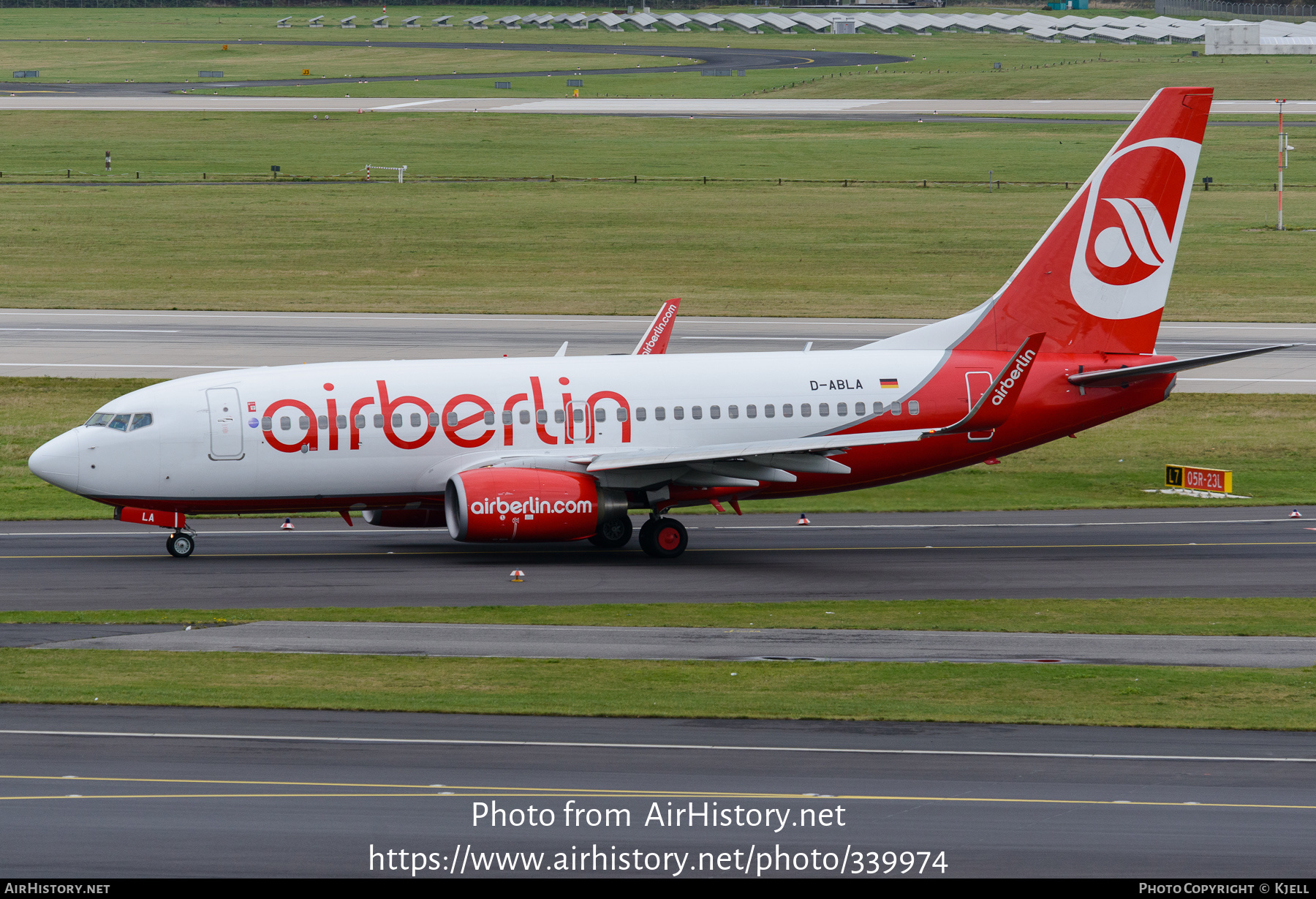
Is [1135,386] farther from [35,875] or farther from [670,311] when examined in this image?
[35,875]

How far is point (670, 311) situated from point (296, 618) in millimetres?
15482

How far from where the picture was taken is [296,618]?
3064cm

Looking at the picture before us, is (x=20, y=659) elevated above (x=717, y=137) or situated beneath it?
situated beneath

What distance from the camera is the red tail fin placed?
3916 cm

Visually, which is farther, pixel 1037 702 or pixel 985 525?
pixel 985 525

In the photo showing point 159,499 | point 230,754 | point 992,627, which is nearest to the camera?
point 230,754

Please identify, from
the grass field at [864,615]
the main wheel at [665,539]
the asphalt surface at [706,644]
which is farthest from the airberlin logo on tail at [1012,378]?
the main wheel at [665,539]

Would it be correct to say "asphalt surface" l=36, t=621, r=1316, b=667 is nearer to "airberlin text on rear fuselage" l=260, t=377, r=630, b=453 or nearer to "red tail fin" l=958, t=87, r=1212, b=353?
"airberlin text on rear fuselage" l=260, t=377, r=630, b=453

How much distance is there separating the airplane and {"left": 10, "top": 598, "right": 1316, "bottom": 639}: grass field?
410 cm

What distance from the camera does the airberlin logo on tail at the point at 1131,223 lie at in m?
39.4

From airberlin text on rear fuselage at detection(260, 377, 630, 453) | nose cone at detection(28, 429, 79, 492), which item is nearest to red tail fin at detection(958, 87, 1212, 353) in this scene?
airberlin text on rear fuselage at detection(260, 377, 630, 453)

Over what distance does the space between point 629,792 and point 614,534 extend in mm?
17517

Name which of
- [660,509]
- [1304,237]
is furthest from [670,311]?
[1304,237]

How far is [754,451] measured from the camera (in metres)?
35.2
